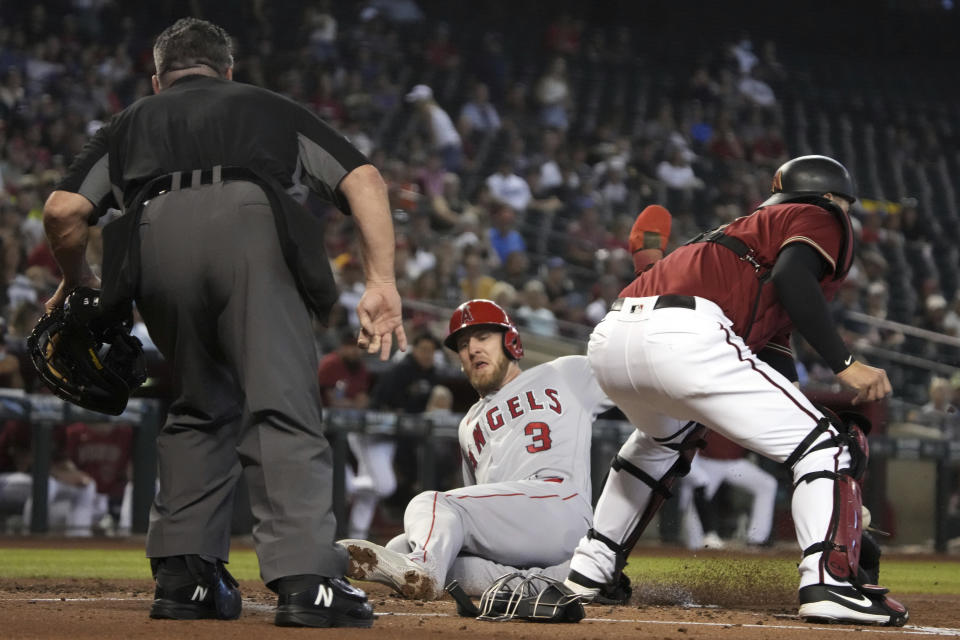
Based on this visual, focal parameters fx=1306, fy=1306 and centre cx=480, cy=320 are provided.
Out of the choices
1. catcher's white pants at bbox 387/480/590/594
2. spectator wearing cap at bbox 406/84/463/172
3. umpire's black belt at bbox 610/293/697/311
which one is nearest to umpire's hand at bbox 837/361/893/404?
umpire's black belt at bbox 610/293/697/311

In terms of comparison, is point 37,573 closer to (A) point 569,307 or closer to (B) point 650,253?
(B) point 650,253

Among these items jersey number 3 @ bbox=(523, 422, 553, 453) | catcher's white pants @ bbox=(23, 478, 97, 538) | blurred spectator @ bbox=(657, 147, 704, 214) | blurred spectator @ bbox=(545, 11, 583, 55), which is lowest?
catcher's white pants @ bbox=(23, 478, 97, 538)

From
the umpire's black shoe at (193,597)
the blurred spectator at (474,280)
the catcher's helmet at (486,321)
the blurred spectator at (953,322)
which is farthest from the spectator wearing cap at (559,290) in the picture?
the umpire's black shoe at (193,597)

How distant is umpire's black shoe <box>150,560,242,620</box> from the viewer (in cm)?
367

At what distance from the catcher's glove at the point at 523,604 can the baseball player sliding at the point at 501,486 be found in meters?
0.53

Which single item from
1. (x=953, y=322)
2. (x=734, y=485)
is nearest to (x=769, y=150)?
(x=953, y=322)

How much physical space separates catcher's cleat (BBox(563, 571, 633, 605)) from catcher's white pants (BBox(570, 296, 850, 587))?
721 millimetres

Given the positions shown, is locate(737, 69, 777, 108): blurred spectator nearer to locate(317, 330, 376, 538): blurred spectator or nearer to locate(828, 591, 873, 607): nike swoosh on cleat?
locate(317, 330, 376, 538): blurred spectator

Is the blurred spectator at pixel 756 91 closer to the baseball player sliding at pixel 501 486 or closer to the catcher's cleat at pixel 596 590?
the baseball player sliding at pixel 501 486

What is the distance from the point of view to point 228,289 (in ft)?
11.6

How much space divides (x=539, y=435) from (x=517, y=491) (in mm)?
326

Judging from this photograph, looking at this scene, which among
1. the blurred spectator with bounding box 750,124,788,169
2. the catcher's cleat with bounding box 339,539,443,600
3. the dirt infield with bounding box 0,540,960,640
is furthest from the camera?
the blurred spectator with bounding box 750,124,788,169

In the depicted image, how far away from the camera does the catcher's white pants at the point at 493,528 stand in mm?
4641

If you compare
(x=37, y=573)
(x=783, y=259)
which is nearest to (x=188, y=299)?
(x=783, y=259)
